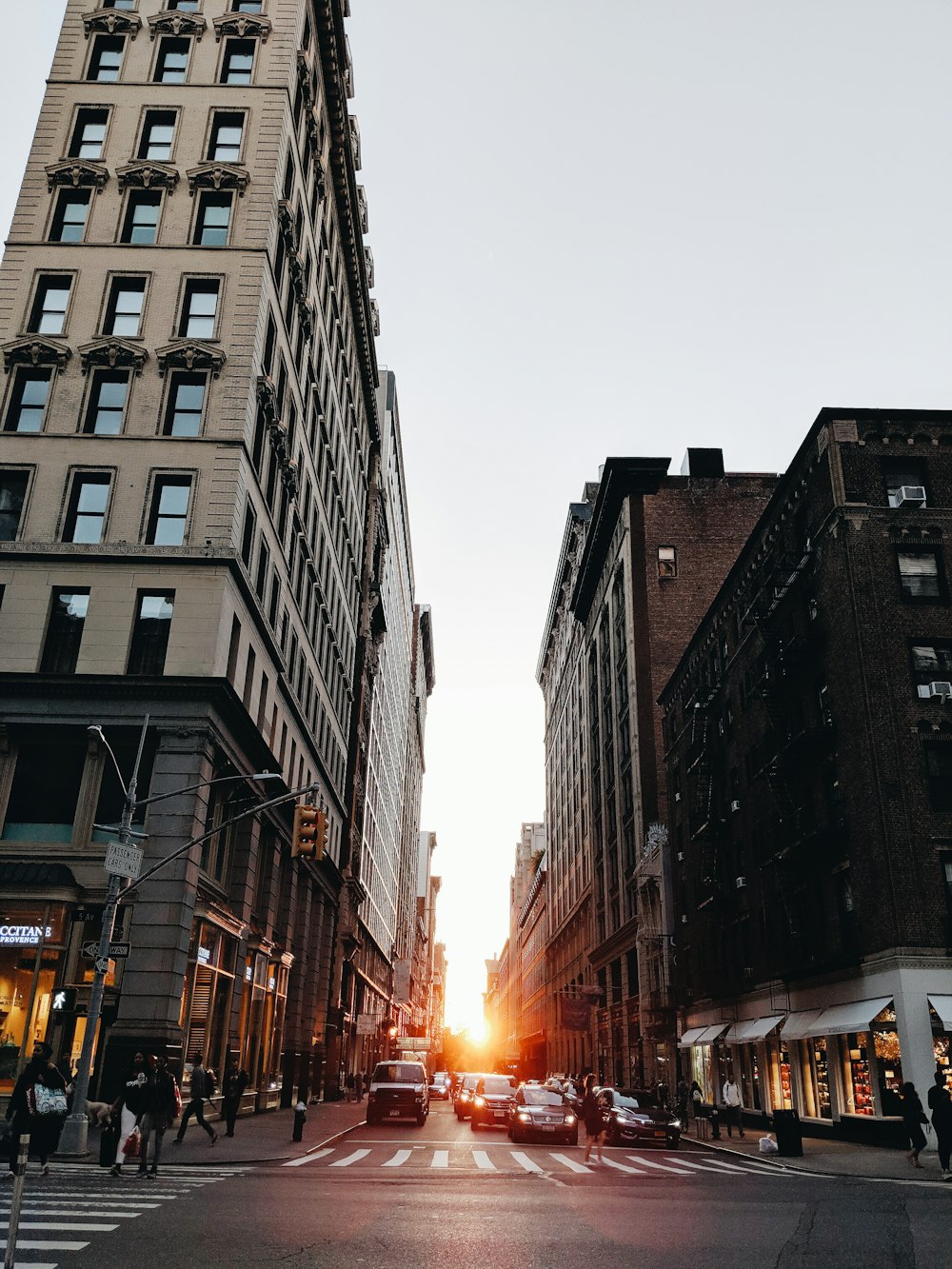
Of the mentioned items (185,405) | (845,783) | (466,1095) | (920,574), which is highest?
(185,405)

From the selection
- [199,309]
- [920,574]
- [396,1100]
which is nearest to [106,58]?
[199,309]

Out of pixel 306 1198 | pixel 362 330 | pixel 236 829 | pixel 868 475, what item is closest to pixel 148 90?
pixel 362 330

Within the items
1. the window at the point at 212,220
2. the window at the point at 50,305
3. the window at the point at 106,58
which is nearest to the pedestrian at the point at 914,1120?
the window at the point at 212,220

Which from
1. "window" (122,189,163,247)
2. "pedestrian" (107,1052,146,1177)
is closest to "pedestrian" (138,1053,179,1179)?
"pedestrian" (107,1052,146,1177)

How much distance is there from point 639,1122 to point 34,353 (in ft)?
98.8

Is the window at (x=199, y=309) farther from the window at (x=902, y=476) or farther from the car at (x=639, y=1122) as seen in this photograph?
the car at (x=639, y=1122)

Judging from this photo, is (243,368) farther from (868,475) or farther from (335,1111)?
(335,1111)

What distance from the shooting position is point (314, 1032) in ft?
159

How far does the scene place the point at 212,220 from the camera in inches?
1405

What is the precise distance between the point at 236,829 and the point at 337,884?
Result: 24170mm

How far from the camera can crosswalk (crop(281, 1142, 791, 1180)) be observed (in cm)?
2038

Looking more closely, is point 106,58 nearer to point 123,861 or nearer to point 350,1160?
point 123,861

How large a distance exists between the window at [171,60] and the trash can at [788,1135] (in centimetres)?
4059

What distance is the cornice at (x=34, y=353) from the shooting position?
106ft
